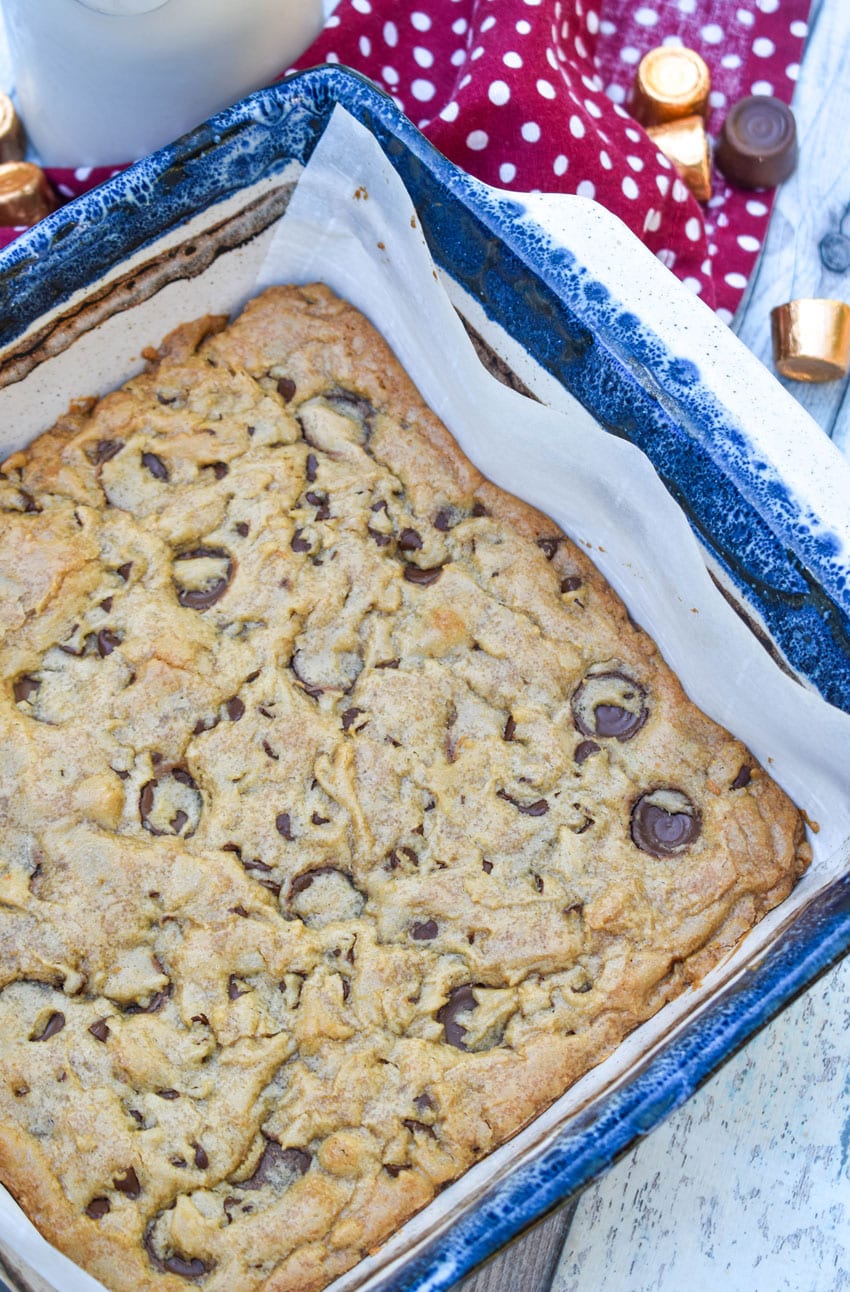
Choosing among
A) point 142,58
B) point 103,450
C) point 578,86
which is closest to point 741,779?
point 103,450

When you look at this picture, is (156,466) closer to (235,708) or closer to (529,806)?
(235,708)

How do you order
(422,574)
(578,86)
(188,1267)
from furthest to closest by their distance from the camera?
(578,86)
(422,574)
(188,1267)

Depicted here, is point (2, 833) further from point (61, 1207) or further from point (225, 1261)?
point (225, 1261)

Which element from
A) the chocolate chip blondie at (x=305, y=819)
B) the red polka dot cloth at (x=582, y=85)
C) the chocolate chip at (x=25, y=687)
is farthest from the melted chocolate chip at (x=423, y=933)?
the red polka dot cloth at (x=582, y=85)

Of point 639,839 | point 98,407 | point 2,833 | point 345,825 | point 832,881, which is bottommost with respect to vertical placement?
point 2,833

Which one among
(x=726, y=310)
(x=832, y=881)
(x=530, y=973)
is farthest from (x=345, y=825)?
(x=726, y=310)
